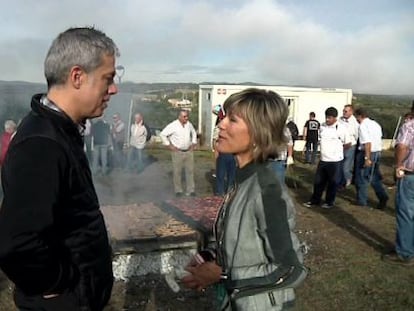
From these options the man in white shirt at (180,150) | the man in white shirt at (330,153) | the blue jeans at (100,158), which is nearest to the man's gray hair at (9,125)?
the man in white shirt at (180,150)

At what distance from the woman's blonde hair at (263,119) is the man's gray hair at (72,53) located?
0.64 m

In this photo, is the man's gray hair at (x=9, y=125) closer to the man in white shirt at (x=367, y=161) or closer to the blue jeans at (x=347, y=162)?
the man in white shirt at (x=367, y=161)

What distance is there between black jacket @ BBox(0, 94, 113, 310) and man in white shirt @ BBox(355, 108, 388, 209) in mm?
7730

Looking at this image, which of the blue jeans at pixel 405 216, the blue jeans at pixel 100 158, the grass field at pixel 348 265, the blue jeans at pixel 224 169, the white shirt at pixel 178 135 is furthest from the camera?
the blue jeans at pixel 100 158

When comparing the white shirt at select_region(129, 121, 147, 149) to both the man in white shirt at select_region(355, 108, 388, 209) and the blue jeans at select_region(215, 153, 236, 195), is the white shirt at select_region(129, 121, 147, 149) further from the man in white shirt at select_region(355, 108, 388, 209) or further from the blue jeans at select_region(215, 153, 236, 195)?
the man in white shirt at select_region(355, 108, 388, 209)

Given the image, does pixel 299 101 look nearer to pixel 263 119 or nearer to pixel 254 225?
pixel 263 119

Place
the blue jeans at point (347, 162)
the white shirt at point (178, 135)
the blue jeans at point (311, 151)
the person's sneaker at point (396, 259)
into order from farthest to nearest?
the blue jeans at point (311, 151)
the blue jeans at point (347, 162)
the white shirt at point (178, 135)
the person's sneaker at point (396, 259)

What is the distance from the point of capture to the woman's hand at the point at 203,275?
81.7 inches

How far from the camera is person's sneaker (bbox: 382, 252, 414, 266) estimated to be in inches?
226

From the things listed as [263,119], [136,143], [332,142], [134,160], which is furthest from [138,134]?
[263,119]

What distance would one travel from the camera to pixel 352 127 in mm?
10188

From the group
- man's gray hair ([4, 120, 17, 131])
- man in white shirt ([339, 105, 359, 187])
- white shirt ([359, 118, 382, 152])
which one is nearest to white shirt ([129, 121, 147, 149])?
man's gray hair ([4, 120, 17, 131])

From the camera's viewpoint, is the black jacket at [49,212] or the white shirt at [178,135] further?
the white shirt at [178,135]

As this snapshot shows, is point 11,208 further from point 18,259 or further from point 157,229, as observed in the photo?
point 157,229
